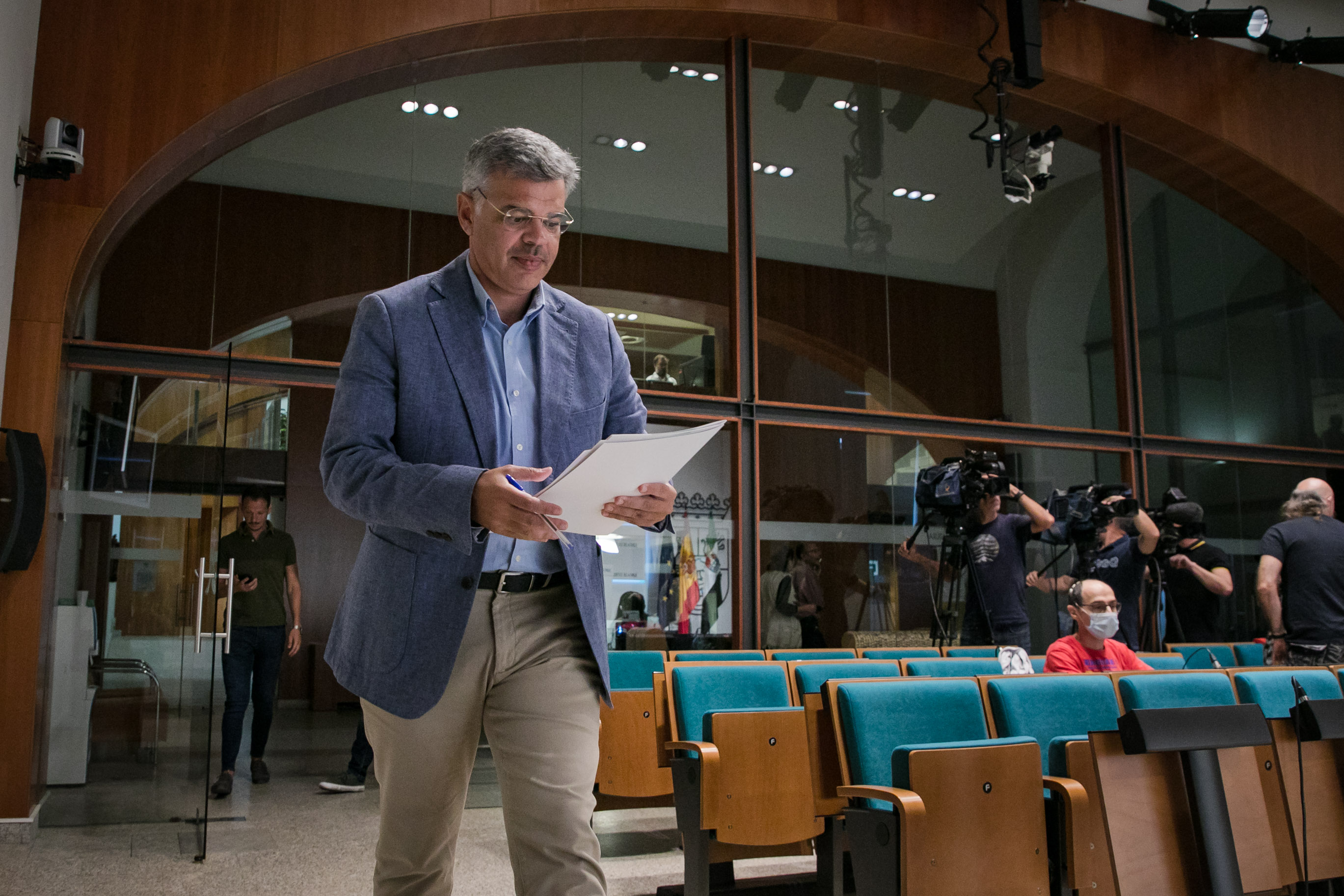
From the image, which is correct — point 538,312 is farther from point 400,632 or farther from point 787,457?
point 787,457

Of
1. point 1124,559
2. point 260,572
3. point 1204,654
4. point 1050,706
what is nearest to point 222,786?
point 260,572

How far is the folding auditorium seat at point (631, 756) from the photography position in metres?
3.89

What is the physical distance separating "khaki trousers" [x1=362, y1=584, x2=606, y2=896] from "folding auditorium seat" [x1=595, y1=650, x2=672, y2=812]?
2323 mm

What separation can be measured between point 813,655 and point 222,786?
2883mm

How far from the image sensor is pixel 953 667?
13.3 ft

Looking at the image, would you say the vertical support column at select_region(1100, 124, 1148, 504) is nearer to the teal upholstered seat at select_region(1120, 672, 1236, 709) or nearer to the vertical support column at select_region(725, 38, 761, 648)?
the vertical support column at select_region(725, 38, 761, 648)

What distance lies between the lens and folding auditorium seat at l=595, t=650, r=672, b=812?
3.89 metres

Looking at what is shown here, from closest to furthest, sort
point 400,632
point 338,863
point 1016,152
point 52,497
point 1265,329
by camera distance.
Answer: point 400,632, point 338,863, point 52,497, point 1016,152, point 1265,329

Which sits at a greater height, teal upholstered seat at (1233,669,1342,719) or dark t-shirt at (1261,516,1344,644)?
dark t-shirt at (1261,516,1344,644)

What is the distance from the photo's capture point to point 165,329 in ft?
18.2

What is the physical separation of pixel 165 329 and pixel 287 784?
2.47 m

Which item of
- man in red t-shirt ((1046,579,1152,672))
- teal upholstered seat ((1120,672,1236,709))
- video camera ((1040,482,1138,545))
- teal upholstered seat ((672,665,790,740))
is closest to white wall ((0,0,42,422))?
teal upholstered seat ((672,665,790,740))

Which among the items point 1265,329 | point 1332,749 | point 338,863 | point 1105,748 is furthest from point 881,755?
point 1265,329

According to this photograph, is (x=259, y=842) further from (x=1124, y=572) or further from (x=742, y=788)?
(x=1124, y=572)
